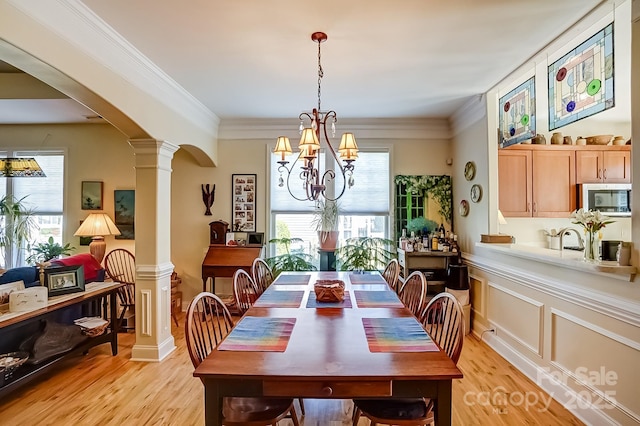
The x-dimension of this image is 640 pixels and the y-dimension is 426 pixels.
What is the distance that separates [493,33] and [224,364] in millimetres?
2801

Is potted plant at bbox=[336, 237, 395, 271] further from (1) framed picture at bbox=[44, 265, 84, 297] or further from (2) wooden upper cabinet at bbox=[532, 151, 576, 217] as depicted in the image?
(1) framed picture at bbox=[44, 265, 84, 297]

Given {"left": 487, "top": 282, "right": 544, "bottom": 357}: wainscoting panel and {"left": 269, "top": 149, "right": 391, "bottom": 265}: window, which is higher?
{"left": 269, "top": 149, "right": 391, "bottom": 265}: window

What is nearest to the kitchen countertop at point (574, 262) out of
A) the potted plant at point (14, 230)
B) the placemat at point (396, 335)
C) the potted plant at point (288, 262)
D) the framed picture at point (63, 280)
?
the placemat at point (396, 335)

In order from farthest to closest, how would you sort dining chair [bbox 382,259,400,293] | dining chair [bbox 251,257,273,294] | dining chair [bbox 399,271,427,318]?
dining chair [bbox 251,257,273,294]
dining chair [bbox 382,259,400,293]
dining chair [bbox 399,271,427,318]

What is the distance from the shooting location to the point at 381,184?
5.20 metres

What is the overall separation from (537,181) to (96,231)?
216 inches

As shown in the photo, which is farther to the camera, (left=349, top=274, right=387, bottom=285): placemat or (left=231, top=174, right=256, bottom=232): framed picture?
(left=231, top=174, right=256, bottom=232): framed picture

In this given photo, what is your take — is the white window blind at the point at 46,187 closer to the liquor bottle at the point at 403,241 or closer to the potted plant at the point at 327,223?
the potted plant at the point at 327,223

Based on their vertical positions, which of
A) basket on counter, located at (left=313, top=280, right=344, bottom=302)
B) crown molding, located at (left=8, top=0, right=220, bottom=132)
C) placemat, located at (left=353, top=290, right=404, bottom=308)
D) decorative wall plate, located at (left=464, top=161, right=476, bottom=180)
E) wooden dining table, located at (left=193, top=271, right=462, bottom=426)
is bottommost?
wooden dining table, located at (left=193, top=271, right=462, bottom=426)

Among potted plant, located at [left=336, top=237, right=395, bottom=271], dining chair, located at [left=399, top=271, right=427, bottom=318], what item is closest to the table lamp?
potted plant, located at [left=336, top=237, right=395, bottom=271]

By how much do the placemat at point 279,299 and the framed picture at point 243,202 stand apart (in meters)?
2.44

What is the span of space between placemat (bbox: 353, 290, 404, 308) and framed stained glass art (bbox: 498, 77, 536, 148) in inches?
77.6

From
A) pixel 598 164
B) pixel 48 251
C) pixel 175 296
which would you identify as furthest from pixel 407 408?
pixel 48 251

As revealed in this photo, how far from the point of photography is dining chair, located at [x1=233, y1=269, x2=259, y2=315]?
9.11 ft
